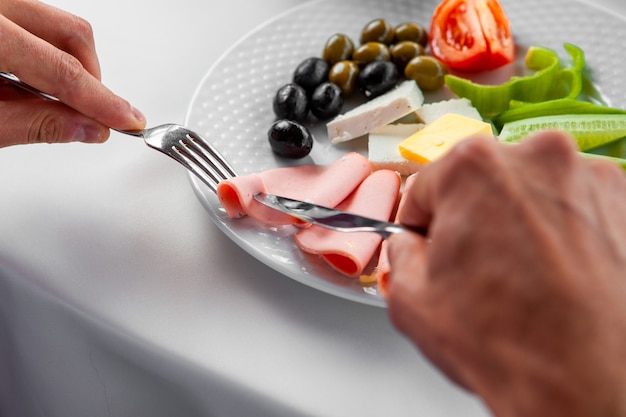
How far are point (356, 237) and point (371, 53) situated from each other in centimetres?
56

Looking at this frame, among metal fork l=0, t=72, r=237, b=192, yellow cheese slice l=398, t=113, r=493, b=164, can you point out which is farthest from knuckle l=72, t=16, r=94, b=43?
yellow cheese slice l=398, t=113, r=493, b=164

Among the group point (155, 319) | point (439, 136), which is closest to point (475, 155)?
point (155, 319)

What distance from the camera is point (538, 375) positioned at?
1.43 feet

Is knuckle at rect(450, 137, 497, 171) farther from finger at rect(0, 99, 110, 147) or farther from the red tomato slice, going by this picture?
the red tomato slice

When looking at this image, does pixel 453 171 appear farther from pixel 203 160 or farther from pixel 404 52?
pixel 404 52

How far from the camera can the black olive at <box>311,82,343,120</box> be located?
1.28m

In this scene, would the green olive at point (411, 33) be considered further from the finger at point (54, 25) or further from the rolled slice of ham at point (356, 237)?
the finger at point (54, 25)

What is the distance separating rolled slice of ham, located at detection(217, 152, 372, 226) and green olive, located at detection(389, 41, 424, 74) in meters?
0.32

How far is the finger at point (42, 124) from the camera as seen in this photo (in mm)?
1003

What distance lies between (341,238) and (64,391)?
0.46 metres

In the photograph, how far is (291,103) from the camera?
1.26m

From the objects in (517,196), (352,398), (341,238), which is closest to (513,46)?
(341,238)

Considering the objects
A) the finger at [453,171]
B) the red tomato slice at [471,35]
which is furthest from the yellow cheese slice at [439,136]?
the finger at [453,171]

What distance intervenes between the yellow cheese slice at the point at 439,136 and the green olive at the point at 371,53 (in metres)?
0.24
